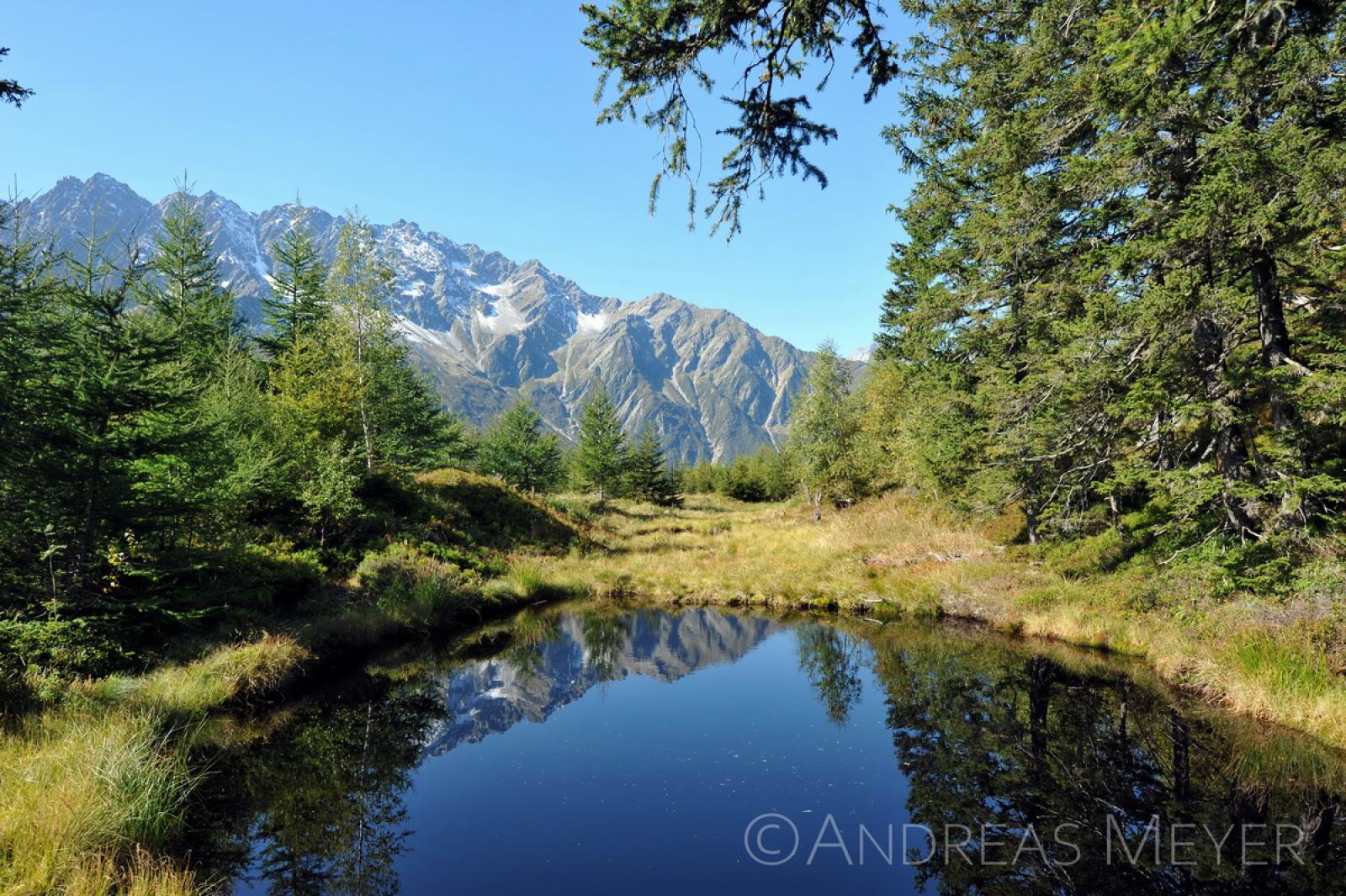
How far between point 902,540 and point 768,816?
17.1m

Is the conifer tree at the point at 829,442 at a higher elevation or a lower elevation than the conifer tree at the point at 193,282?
lower

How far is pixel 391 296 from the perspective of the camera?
27047 millimetres

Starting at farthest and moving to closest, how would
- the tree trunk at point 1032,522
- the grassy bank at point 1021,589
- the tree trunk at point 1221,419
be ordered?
the tree trunk at point 1032,522
the tree trunk at point 1221,419
the grassy bank at point 1021,589

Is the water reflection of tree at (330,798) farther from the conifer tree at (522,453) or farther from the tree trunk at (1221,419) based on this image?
the conifer tree at (522,453)

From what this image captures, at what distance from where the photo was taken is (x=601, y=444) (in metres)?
43.6

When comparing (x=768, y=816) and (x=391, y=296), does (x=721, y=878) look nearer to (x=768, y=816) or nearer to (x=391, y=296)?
(x=768, y=816)

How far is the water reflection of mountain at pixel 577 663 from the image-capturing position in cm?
1078

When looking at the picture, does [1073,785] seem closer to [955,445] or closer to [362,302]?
[955,445]

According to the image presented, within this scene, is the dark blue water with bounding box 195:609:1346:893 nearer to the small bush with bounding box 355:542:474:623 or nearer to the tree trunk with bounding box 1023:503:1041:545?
the small bush with bounding box 355:542:474:623

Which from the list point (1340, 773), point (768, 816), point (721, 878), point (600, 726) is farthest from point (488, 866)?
point (1340, 773)

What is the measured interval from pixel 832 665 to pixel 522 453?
35.4 m

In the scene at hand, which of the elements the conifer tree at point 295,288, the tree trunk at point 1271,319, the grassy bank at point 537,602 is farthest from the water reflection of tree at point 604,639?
the conifer tree at point 295,288

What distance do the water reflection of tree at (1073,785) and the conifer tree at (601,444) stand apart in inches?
1317

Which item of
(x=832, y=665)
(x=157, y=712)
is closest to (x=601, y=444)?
(x=832, y=665)
